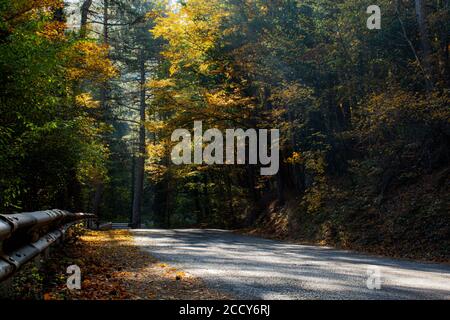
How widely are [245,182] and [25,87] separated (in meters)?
26.6

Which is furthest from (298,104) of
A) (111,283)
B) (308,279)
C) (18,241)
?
(18,241)

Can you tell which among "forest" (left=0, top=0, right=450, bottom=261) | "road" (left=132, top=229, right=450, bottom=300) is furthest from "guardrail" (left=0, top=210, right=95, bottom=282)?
"forest" (left=0, top=0, right=450, bottom=261)

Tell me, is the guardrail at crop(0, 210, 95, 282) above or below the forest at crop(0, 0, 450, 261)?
below

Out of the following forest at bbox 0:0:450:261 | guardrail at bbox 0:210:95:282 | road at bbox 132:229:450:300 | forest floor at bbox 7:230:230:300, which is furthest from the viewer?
forest at bbox 0:0:450:261

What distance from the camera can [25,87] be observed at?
884 cm

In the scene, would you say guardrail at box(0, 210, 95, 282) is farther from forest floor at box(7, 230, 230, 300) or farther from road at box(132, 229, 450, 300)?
road at box(132, 229, 450, 300)

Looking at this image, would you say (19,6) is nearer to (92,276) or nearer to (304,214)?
(92,276)

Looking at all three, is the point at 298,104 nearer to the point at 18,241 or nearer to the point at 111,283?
the point at 111,283

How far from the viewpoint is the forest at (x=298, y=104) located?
11.2 m

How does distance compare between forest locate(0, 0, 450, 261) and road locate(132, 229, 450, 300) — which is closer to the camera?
road locate(132, 229, 450, 300)

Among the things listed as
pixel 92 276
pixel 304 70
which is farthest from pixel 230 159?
pixel 92 276

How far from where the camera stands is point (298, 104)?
72.0 ft

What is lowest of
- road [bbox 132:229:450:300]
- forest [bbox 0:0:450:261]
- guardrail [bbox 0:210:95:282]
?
road [bbox 132:229:450:300]

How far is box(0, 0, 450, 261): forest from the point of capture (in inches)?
440
